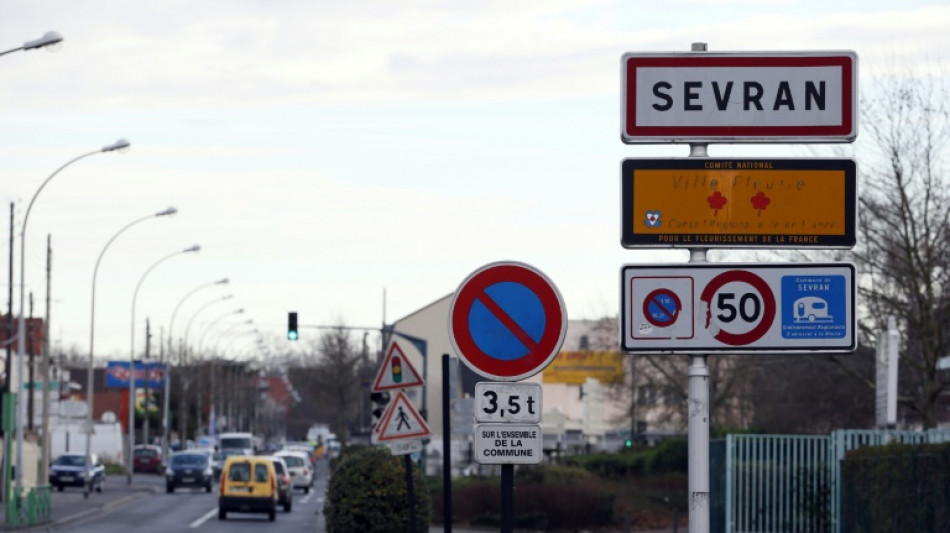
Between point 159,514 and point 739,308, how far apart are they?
39.4 metres

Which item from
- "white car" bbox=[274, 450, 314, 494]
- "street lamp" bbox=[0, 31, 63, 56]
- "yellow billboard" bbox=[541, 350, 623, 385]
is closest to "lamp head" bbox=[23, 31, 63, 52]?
"street lamp" bbox=[0, 31, 63, 56]

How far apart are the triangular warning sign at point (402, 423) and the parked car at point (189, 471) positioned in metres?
49.3

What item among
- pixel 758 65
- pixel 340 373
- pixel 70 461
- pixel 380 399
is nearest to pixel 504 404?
pixel 758 65

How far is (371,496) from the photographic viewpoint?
2614cm

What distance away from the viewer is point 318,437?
151 m

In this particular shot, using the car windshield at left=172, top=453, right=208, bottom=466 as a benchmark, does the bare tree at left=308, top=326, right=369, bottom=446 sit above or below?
above

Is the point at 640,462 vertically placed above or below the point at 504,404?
below

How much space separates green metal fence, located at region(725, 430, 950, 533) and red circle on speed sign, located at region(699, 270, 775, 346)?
22.0 metres

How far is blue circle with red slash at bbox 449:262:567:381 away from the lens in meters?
7.79

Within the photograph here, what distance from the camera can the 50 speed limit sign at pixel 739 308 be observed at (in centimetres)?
666

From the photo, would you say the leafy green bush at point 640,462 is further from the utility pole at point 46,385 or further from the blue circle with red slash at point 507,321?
the blue circle with red slash at point 507,321

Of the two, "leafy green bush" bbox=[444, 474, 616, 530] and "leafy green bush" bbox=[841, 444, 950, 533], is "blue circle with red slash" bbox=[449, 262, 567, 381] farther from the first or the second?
"leafy green bush" bbox=[444, 474, 616, 530]

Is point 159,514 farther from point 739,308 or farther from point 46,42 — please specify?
point 739,308

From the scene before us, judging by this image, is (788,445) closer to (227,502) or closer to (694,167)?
(227,502)
